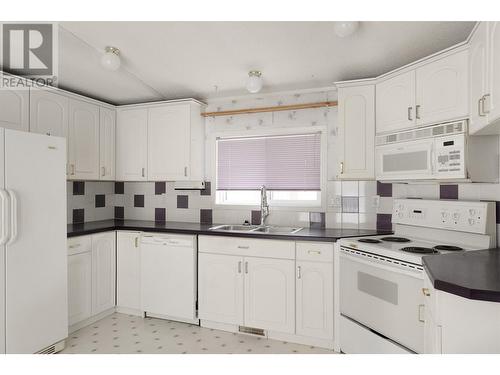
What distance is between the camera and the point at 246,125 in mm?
3344

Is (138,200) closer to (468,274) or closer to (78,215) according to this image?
(78,215)

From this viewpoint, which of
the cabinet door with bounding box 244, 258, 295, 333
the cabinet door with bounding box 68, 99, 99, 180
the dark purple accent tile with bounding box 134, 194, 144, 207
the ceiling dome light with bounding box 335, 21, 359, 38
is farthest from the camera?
the dark purple accent tile with bounding box 134, 194, 144, 207

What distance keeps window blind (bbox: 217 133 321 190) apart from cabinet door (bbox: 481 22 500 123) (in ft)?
5.17

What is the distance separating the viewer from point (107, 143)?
3.43 metres

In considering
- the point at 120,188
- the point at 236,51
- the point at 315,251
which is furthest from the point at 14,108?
the point at 315,251

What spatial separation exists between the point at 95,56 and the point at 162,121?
1040 mm

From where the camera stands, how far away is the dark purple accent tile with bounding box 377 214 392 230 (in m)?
2.78

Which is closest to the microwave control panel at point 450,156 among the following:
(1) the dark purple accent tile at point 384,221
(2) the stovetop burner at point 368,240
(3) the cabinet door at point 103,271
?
(2) the stovetop burner at point 368,240

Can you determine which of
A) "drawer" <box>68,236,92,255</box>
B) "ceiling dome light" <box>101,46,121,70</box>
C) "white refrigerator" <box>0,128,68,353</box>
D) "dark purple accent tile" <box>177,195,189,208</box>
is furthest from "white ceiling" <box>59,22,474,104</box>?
"drawer" <box>68,236,92,255</box>

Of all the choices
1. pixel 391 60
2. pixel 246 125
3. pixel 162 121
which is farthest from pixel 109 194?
pixel 391 60

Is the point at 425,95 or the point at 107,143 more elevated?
the point at 425,95

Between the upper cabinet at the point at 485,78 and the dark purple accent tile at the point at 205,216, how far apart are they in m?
2.42

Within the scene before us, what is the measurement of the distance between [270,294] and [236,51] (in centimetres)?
190

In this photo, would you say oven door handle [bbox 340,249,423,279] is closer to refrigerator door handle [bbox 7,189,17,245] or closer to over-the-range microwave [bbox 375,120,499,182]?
over-the-range microwave [bbox 375,120,499,182]
